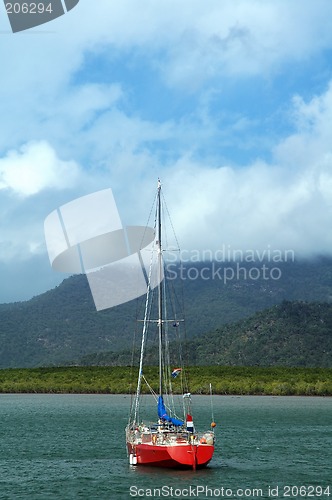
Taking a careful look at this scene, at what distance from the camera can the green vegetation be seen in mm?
138875

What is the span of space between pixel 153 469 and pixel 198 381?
95.3 metres

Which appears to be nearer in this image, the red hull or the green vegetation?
the red hull

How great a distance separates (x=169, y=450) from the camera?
4972 cm

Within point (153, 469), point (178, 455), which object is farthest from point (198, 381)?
point (178, 455)

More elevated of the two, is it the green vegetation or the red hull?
the green vegetation

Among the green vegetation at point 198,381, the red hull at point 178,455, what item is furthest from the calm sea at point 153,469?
the green vegetation at point 198,381

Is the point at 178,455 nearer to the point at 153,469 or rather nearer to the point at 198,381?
the point at 153,469

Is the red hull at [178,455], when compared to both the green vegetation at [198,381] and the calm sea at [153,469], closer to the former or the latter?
the calm sea at [153,469]

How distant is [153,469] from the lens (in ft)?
171

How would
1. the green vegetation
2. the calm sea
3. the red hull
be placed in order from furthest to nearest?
1. the green vegetation
2. the red hull
3. the calm sea

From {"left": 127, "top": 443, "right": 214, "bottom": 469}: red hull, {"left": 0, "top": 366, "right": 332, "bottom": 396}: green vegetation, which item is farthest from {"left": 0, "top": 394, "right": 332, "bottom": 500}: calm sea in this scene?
{"left": 0, "top": 366, "right": 332, "bottom": 396}: green vegetation

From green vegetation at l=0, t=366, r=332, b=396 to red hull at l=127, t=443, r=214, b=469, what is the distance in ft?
258

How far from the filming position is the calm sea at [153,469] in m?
47.4

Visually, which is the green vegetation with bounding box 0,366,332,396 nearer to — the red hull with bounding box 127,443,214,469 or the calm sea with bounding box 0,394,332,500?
the calm sea with bounding box 0,394,332,500
